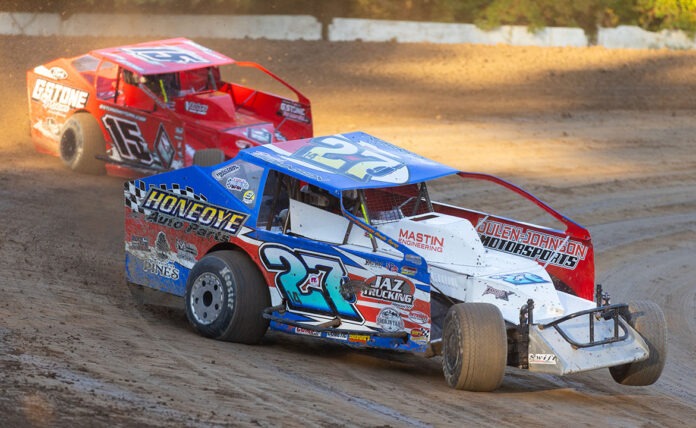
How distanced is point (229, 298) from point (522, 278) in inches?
83.6

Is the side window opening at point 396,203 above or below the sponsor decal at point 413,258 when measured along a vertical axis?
above

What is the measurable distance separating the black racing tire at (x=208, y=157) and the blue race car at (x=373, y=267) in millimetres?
3398

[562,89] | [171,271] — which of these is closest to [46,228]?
[171,271]

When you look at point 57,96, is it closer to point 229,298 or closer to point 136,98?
point 136,98

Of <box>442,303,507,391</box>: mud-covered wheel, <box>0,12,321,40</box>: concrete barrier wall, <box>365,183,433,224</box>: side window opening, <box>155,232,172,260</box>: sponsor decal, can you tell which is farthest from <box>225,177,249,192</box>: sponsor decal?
<box>0,12,321,40</box>: concrete barrier wall

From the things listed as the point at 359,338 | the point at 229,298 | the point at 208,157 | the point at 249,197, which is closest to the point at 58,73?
the point at 208,157

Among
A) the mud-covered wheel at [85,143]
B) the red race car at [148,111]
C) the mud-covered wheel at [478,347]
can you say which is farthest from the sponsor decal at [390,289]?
the mud-covered wheel at [85,143]

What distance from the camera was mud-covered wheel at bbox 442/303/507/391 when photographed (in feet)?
24.8

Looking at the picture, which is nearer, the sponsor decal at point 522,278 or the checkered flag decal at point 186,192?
the sponsor decal at point 522,278

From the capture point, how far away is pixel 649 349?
8023 millimetres

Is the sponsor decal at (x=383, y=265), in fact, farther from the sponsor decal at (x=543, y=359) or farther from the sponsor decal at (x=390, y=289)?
the sponsor decal at (x=543, y=359)

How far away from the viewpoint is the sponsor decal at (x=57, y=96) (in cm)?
1545

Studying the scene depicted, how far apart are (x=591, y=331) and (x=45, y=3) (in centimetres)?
2096

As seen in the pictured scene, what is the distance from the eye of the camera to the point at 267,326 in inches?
344
